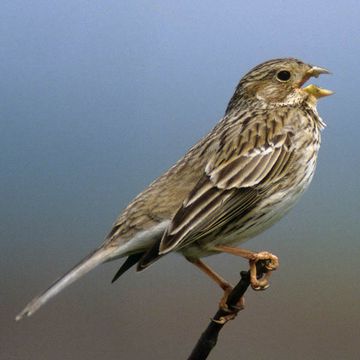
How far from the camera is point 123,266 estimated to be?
3.34 m

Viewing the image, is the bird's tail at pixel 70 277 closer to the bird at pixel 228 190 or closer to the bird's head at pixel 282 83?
the bird at pixel 228 190

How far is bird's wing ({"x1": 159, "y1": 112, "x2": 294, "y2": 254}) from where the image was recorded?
127 inches

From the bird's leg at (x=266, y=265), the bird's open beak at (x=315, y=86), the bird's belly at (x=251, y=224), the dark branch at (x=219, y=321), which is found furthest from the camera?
the bird's open beak at (x=315, y=86)

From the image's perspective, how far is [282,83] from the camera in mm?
4055

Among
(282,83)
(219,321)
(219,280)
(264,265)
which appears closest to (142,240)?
(219,280)

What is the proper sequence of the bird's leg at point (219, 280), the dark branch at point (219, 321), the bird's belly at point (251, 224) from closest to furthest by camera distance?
the dark branch at point (219, 321) → the bird's leg at point (219, 280) → the bird's belly at point (251, 224)

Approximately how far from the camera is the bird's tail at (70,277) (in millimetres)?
2636

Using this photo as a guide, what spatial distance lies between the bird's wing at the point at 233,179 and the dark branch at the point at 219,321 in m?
0.34

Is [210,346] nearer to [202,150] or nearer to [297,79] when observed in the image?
[202,150]

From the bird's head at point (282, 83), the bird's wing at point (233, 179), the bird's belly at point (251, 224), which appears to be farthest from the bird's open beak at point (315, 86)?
the bird's belly at point (251, 224)

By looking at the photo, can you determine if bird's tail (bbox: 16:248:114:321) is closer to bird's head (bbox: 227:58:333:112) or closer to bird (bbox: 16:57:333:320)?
bird (bbox: 16:57:333:320)

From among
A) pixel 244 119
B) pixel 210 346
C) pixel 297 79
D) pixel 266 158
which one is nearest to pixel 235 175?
pixel 266 158

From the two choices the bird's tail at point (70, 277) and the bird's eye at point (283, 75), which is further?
the bird's eye at point (283, 75)

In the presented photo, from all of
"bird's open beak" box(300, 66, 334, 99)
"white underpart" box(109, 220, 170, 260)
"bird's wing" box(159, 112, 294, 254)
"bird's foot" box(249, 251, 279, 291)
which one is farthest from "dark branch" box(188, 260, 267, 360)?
"bird's open beak" box(300, 66, 334, 99)
